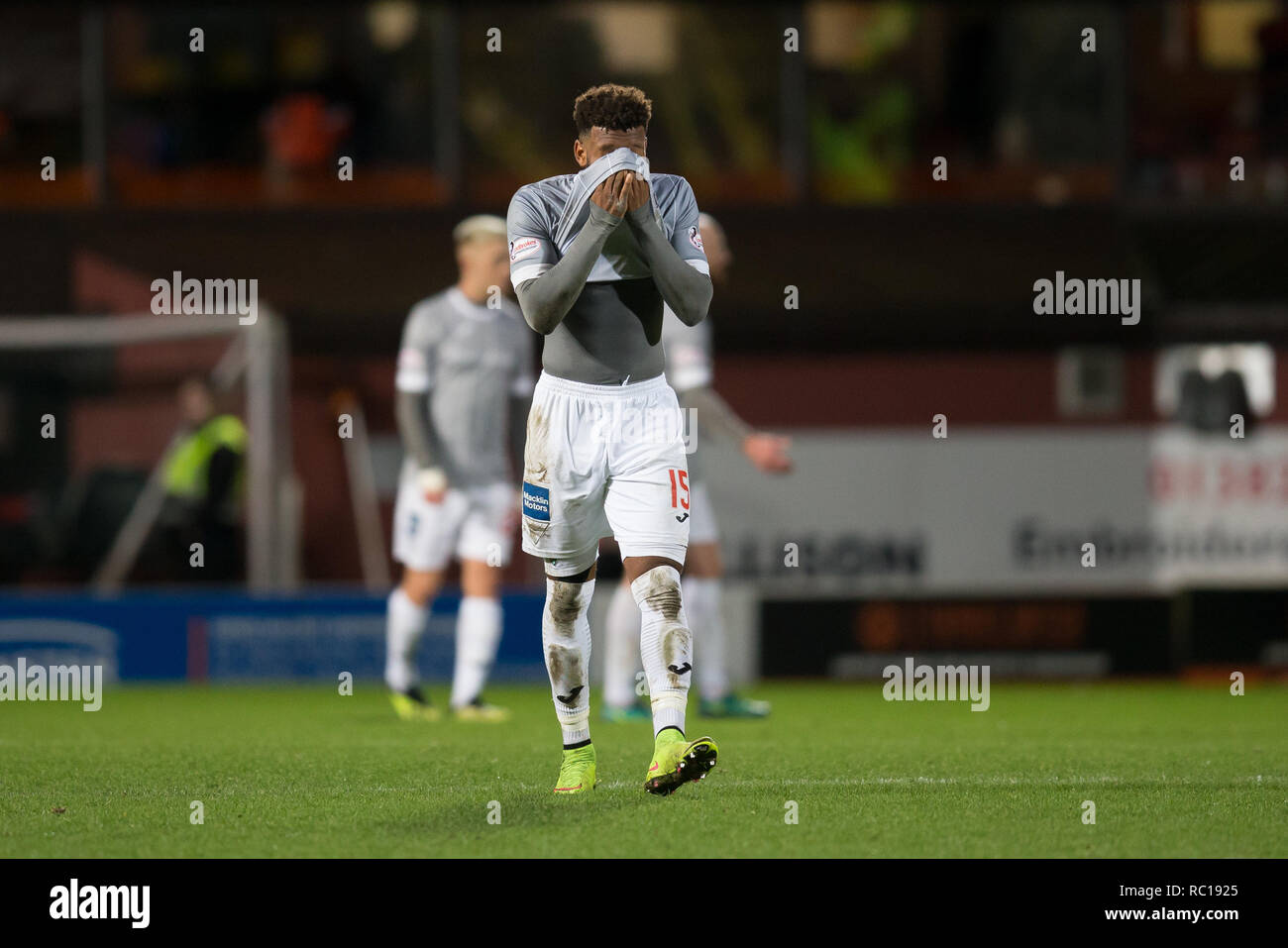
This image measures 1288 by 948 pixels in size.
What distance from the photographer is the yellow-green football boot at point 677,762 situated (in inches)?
206

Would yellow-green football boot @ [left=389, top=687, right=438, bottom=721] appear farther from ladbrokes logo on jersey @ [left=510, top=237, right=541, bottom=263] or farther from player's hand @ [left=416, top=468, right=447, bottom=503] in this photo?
ladbrokes logo on jersey @ [left=510, top=237, right=541, bottom=263]

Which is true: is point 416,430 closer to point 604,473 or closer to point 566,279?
point 604,473

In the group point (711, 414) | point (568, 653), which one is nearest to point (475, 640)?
point (711, 414)

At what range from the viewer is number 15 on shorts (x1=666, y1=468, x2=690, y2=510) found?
558 cm

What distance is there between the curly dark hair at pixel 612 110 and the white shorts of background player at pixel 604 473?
0.78 m

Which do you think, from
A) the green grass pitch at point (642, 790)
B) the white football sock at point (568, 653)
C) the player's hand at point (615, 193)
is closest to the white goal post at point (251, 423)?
the green grass pitch at point (642, 790)

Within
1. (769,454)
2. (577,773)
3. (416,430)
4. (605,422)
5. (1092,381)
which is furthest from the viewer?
(1092,381)

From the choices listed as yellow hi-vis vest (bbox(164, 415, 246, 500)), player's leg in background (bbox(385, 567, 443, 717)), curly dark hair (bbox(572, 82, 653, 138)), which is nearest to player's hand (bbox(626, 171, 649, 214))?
curly dark hair (bbox(572, 82, 653, 138))

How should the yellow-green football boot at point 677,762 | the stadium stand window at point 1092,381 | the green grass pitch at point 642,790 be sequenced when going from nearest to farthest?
the green grass pitch at point 642,790, the yellow-green football boot at point 677,762, the stadium stand window at point 1092,381

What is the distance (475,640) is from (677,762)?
3635 millimetres

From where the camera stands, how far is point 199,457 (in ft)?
46.3

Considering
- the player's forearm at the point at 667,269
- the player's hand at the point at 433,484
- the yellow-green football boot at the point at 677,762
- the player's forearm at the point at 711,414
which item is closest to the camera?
the yellow-green football boot at the point at 677,762

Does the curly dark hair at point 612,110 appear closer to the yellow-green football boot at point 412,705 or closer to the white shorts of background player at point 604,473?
the white shorts of background player at point 604,473

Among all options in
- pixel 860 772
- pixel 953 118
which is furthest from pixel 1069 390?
pixel 860 772
